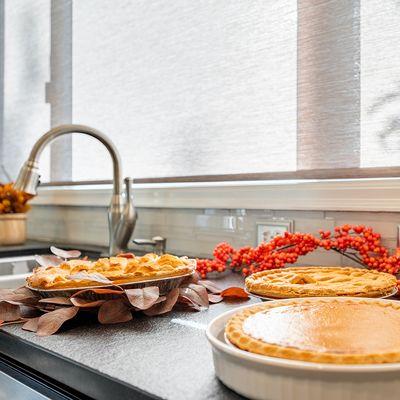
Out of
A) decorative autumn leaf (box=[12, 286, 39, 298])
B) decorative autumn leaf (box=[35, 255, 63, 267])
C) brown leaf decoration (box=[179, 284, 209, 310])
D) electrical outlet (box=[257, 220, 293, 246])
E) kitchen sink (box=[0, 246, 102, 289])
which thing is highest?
Answer: electrical outlet (box=[257, 220, 293, 246])

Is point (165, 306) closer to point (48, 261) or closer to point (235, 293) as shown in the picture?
point (235, 293)

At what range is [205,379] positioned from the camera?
0.59 m

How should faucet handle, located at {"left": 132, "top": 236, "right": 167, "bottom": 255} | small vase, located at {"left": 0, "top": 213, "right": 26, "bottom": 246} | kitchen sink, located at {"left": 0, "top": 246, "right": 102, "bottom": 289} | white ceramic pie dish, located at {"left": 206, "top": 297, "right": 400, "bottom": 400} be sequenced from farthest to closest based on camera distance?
small vase, located at {"left": 0, "top": 213, "right": 26, "bottom": 246}
kitchen sink, located at {"left": 0, "top": 246, "right": 102, "bottom": 289}
faucet handle, located at {"left": 132, "top": 236, "right": 167, "bottom": 255}
white ceramic pie dish, located at {"left": 206, "top": 297, "right": 400, "bottom": 400}

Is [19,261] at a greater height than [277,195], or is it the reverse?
[277,195]

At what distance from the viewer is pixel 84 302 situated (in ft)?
2.81

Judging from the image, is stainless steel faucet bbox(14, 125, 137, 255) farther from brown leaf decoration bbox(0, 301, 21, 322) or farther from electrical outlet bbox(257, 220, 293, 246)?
brown leaf decoration bbox(0, 301, 21, 322)

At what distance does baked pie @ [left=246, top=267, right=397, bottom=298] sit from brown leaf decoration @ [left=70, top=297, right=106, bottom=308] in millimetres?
257

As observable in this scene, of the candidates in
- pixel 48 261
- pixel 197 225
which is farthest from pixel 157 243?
pixel 48 261

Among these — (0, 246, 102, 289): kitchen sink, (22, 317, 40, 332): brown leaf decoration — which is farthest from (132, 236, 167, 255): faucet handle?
Answer: (22, 317, 40, 332): brown leaf decoration

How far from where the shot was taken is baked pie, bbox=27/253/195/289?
2.88 feet

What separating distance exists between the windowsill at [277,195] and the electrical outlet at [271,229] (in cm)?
4

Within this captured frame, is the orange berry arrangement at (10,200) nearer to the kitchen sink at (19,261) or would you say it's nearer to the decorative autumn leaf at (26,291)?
the kitchen sink at (19,261)

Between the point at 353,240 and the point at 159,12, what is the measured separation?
3.67ft

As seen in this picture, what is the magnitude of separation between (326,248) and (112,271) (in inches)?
17.9
